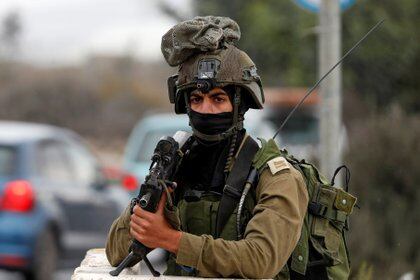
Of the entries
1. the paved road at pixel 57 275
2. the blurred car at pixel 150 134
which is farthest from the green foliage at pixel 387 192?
the paved road at pixel 57 275

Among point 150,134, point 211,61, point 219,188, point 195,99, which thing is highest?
point 211,61

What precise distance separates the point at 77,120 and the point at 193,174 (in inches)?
1267

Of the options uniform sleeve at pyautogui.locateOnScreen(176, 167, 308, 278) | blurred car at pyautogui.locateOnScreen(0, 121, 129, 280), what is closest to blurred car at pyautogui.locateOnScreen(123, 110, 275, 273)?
blurred car at pyautogui.locateOnScreen(0, 121, 129, 280)

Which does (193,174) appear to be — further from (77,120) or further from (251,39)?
(77,120)

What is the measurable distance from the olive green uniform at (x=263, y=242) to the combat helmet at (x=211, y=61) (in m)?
0.31

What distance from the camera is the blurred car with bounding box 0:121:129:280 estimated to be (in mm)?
10430

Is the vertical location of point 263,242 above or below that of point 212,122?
below

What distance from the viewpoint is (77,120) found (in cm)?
3606

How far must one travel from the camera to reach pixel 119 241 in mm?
4113

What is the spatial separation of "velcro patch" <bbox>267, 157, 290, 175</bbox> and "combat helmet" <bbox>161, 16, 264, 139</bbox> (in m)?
0.20

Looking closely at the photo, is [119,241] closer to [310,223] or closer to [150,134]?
[310,223]

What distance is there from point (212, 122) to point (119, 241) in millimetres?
552

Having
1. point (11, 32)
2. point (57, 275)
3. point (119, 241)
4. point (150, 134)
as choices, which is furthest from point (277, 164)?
point (11, 32)

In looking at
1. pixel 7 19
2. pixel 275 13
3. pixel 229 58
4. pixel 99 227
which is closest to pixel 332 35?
pixel 229 58
